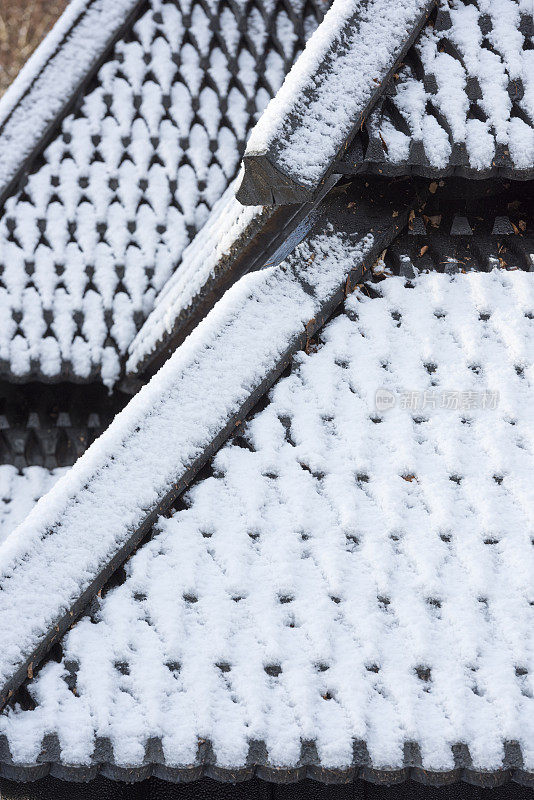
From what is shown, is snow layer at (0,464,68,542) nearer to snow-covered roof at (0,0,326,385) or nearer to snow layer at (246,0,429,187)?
snow-covered roof at (0,0,326,385)

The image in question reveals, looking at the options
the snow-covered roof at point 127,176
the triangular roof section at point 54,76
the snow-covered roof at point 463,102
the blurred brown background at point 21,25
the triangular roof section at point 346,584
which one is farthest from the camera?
the blurred brown background at point 21,25

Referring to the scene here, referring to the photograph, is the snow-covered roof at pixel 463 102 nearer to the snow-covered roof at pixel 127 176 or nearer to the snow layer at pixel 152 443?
the snow layer at pixel 152 443

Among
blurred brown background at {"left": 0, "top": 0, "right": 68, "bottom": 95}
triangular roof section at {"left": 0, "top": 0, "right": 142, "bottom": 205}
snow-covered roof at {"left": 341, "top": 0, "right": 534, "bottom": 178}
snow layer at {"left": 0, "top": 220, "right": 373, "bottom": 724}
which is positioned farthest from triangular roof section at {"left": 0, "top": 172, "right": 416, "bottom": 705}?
blurred brown background at {"left": 0, "top": 0, "right": 68, "bottom": 95}

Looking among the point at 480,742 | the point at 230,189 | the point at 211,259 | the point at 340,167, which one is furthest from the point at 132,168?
the point at 480,742

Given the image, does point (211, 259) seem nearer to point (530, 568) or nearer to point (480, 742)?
point (530, 568)

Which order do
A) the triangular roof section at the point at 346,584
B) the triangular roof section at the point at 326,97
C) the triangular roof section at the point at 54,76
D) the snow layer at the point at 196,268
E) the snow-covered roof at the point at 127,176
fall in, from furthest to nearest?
the triangular roof section at the point at 54,76, the snow-covered roof at the point at 127,176, the snow layer at the point at 196,268, the triangular roof section at the point at 326,97, the triangular roof section at the point at 346,584

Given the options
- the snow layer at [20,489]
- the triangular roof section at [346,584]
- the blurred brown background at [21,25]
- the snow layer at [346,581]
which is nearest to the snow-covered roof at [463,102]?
the triangular roof section at [346,584]

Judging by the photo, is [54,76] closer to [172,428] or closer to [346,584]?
[172,428]
